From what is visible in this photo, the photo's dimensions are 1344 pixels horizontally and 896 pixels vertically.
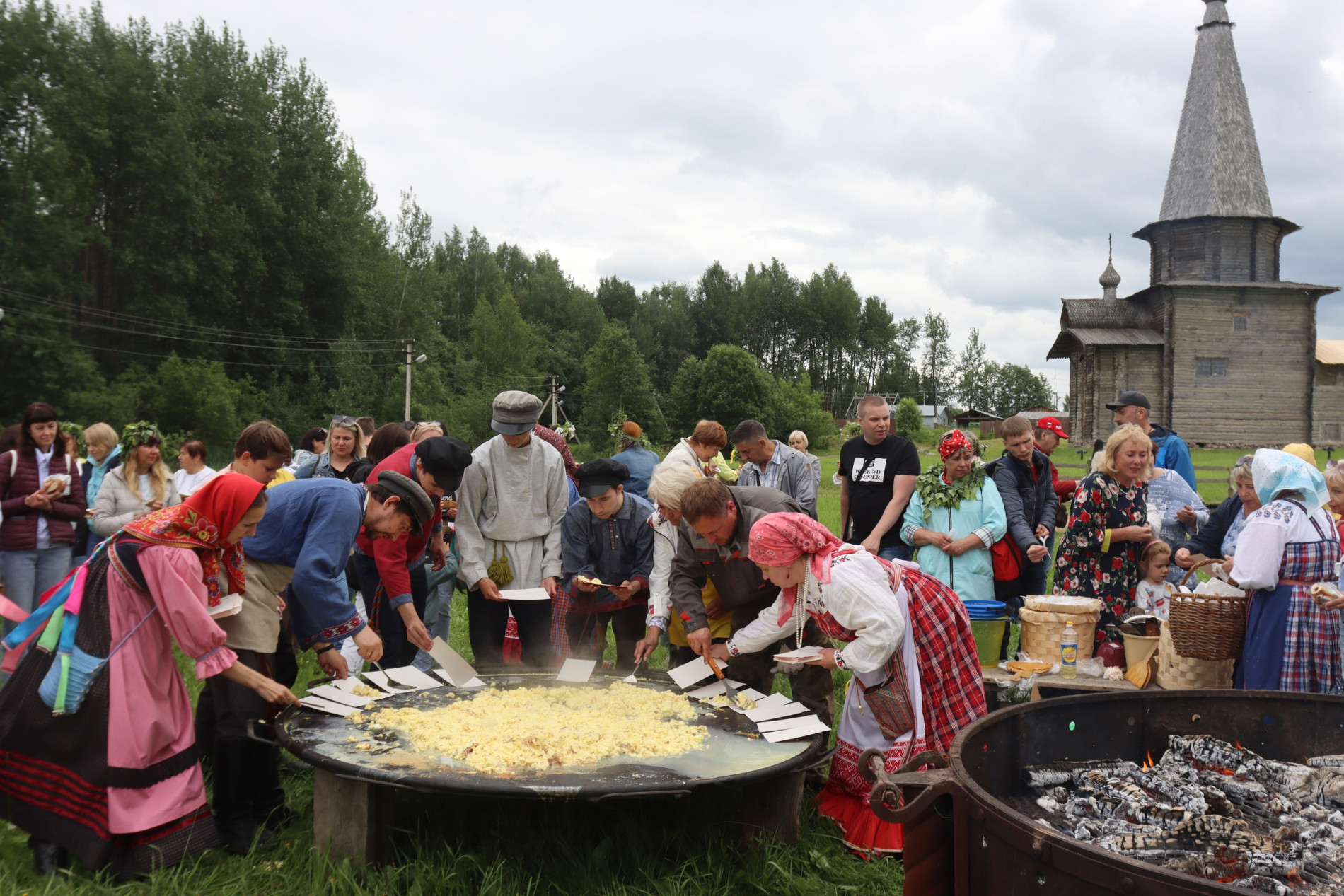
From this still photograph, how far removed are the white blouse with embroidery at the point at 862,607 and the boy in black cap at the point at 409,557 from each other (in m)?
1.83

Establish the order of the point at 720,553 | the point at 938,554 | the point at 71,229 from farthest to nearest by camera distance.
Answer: the point at 71,229
the point at 938,554
the point at 720,553

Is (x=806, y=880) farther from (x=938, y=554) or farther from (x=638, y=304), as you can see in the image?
(x=638, y=304)

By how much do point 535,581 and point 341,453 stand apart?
8.14 ft

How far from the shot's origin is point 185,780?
11.2 ft

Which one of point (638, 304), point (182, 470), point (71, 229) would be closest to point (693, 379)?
point (638, 304)

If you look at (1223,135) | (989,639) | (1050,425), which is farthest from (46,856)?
(1223,135)

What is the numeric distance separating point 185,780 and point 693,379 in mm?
53556

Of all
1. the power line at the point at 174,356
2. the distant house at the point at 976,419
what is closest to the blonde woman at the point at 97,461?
the power line at the point at 174,356

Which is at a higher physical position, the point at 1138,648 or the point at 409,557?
the point at 409,557

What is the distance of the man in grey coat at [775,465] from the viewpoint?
22.7ft

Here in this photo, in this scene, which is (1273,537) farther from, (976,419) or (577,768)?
(976,419)

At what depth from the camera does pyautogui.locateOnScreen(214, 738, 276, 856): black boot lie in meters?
3.58

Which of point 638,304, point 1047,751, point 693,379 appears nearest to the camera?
point 1047,751

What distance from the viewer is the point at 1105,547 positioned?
5363mm
